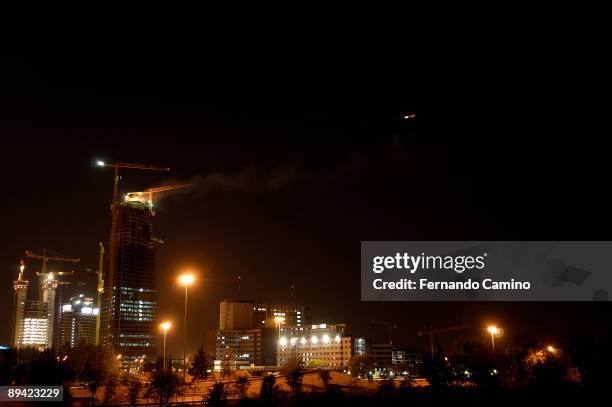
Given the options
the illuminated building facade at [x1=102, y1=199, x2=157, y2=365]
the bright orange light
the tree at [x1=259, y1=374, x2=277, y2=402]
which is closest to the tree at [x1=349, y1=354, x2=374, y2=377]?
the bright orange light

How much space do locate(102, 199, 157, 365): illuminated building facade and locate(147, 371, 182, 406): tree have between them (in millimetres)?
131735

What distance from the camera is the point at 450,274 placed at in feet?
66.2

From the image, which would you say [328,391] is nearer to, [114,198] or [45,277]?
[114,198]

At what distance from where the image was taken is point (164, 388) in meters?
18.3

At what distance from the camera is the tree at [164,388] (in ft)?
59.2

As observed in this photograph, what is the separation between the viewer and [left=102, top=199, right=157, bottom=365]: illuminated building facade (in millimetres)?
148125

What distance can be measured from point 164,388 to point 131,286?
14100 centimetres

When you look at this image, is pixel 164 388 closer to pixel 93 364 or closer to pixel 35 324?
pixel 93 364

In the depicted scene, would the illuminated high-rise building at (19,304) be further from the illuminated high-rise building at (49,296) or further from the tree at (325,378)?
the tree at (325,378)

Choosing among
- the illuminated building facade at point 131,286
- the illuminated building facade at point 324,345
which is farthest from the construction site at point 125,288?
the illuminated building facade at point 324,345

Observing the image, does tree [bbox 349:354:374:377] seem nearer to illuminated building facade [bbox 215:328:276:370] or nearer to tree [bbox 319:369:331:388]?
tree [bbox 319:369:331:388]

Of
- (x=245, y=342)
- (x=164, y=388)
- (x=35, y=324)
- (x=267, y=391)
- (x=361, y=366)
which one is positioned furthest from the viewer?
(x=35, y=324)

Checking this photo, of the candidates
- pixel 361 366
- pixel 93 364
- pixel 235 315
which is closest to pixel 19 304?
pixel 235 315

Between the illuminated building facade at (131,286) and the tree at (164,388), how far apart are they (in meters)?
132
